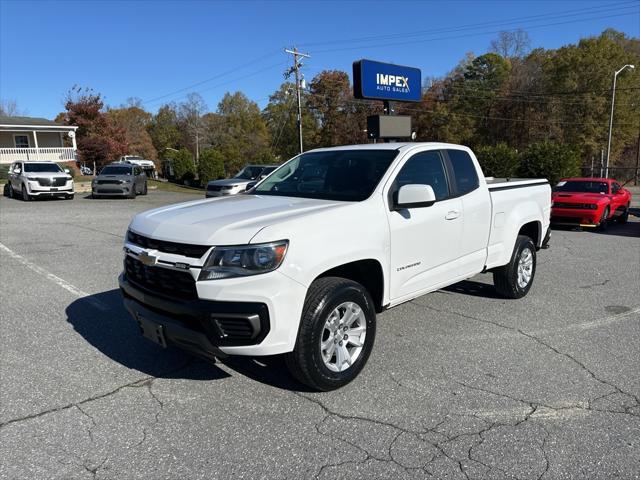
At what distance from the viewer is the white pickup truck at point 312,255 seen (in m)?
3.16

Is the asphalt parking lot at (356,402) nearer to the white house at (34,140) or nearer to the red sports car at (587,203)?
the red sports car at (587,203)

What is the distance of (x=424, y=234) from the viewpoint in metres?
4.32

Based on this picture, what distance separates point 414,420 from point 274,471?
103 centimetres

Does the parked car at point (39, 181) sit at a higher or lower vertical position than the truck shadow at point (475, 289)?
higher

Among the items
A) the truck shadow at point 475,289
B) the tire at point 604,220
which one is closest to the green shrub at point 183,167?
the tire at point 604,220

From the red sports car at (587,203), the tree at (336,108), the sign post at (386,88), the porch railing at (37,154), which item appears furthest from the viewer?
the tree at (336,108)

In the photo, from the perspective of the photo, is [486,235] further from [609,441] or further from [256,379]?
[256,379]

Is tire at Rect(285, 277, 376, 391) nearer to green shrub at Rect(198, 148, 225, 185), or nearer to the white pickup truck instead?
the white pickup truck

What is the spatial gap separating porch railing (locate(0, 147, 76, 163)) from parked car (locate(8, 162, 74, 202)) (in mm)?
15284

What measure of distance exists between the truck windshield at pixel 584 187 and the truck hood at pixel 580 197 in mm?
385

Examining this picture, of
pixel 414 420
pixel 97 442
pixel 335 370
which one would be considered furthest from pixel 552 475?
pixel 97 442

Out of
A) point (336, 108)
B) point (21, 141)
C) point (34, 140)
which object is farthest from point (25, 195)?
point (336, 108)

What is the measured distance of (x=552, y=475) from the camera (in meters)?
2.71

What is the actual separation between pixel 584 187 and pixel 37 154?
3653cm
